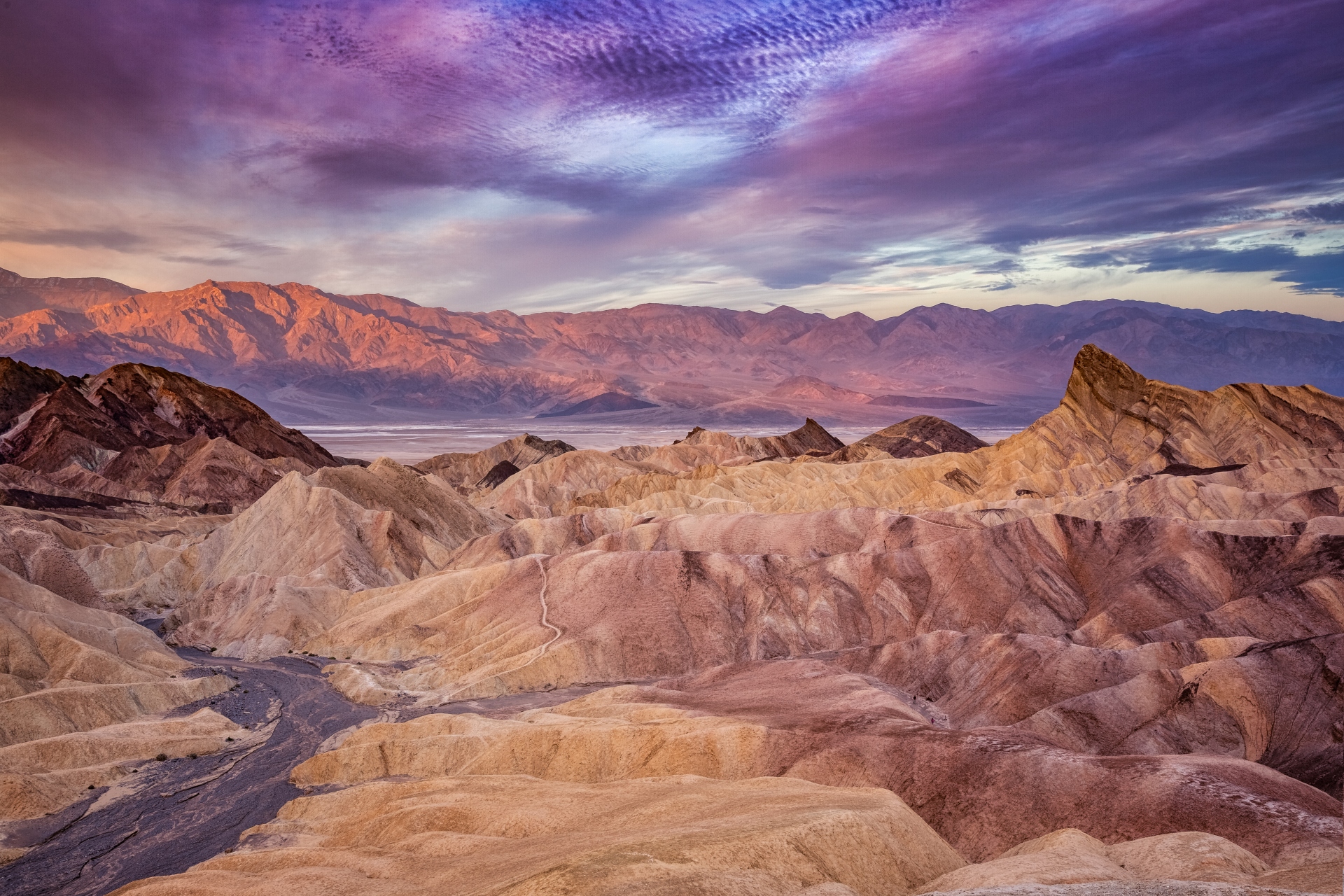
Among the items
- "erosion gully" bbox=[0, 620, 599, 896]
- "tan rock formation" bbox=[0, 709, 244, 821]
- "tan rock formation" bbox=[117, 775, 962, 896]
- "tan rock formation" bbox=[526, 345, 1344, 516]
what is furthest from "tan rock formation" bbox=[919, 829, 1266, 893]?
"tan rock formation" bbox=[526, 345, 1344, 516]

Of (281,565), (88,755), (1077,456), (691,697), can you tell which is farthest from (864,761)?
(1077,456)

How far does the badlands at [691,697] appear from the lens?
33.8m

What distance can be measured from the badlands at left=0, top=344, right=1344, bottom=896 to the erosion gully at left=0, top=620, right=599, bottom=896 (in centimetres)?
24

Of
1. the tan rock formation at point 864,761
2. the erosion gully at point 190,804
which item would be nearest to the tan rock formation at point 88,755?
the erosion gully at point 190,804

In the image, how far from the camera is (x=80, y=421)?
178 metres

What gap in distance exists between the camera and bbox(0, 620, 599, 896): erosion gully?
42.0m

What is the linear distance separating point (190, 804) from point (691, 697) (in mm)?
27657

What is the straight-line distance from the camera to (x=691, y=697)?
5844 centimetres

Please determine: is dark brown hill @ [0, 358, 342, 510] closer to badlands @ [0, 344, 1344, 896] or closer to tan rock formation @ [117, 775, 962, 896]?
badlands @ [0, 344, 1344, 896]

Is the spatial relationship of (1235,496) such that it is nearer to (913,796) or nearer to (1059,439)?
(1059,439)

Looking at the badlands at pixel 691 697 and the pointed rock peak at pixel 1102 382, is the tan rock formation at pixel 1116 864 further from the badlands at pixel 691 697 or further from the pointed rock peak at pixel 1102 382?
the pointed rock peak at pixel 1102 382

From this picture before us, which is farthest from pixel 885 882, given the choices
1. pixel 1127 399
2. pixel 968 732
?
pixel 1127 399

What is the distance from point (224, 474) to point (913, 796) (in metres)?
148

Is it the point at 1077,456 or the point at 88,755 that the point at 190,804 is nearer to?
the point at 88,755
